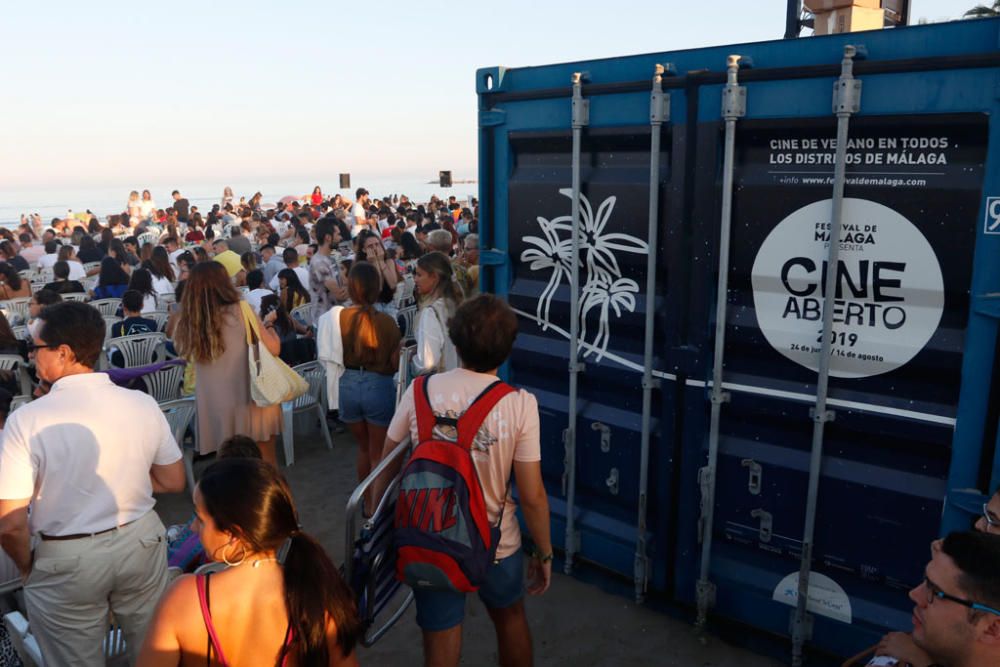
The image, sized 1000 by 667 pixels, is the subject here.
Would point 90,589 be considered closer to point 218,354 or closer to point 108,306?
point 218,354

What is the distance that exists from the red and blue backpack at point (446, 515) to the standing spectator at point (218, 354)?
233cm

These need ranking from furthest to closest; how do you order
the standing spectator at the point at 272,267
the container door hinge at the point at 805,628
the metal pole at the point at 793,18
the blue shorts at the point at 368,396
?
1. the standing spectator at the point at 272,267
2. the metal pole at the point at 793,18
3. the blue shorts at the point at 368,396
4. the container door hinge at the point at 805,628

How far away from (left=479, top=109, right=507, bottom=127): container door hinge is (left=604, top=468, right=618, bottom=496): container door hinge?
1.93 m

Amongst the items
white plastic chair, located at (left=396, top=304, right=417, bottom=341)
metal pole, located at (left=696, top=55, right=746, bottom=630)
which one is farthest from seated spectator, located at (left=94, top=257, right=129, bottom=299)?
metal pole, located at (left=696, top=55, right=746, bottom=630)

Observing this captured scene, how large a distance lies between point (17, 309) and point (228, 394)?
5337 mm

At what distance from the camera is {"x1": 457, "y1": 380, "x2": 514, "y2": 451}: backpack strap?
265 cm

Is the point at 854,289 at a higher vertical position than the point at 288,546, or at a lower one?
higher

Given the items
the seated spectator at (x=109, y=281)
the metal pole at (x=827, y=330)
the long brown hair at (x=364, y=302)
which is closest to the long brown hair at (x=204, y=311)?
the long brown hair at (x=364, y=302)

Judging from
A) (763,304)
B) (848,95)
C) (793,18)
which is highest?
(793,18)

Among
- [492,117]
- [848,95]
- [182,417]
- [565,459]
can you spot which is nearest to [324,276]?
[182,417]

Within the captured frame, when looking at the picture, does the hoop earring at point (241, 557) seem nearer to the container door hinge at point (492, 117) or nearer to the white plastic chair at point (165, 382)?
the container door hinge at point (492, 117)

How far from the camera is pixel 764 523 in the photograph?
11.0ft

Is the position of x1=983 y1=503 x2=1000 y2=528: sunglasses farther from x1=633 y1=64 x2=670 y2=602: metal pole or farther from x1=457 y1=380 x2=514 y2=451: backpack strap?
x1=457 y1=380 x2=514 y2=451: backpack strap

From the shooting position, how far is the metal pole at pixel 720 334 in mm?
3080
